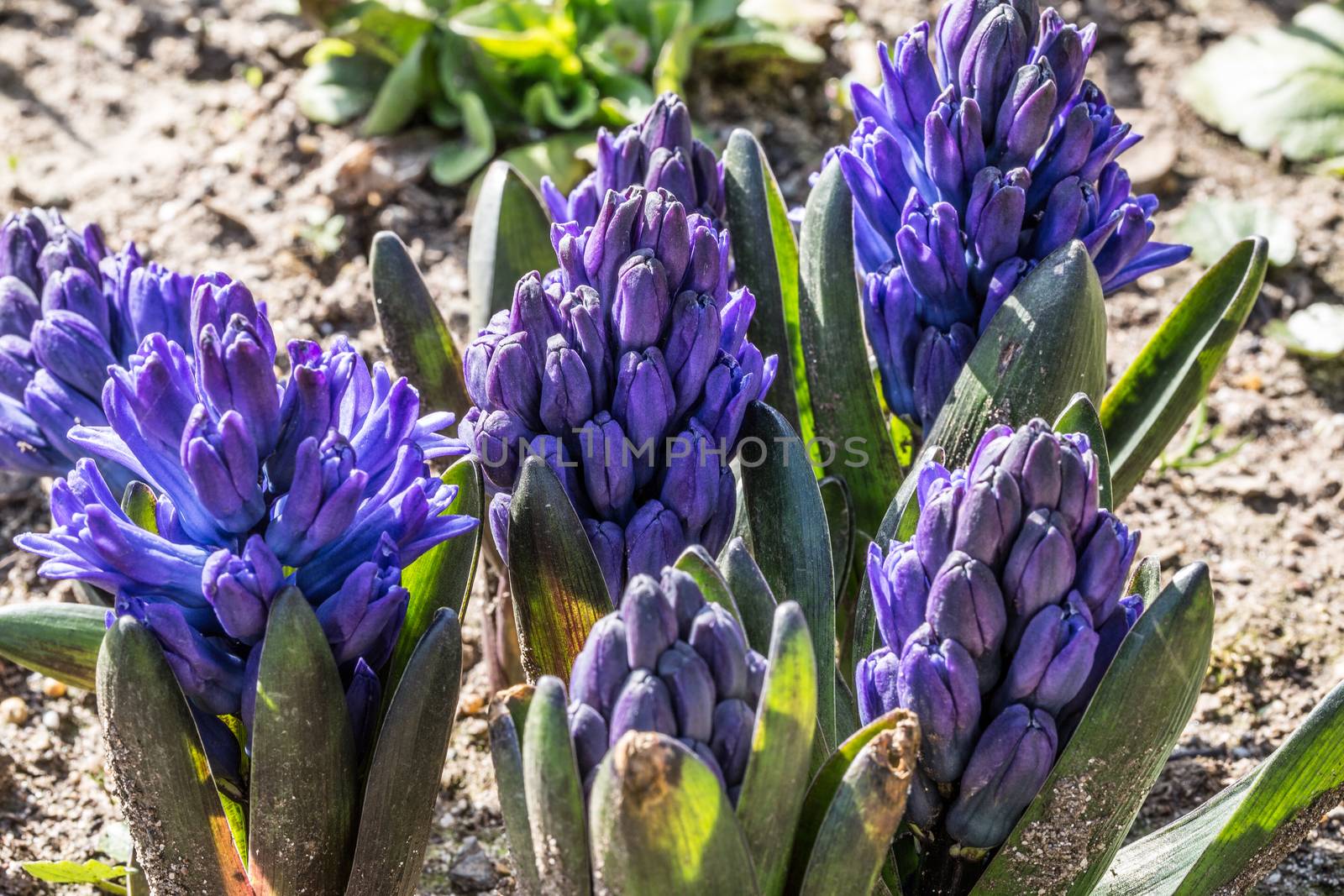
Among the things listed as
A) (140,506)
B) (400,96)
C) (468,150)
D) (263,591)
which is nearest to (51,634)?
(140,506)

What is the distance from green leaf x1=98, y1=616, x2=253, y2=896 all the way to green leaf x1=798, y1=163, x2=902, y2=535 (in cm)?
104

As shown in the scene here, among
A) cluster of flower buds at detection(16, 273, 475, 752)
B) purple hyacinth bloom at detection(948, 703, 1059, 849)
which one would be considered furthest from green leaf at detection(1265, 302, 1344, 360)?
cluster of flower buds at detection(16, 273, 475, 752)

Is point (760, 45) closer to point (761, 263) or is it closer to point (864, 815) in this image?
point (761, 263)

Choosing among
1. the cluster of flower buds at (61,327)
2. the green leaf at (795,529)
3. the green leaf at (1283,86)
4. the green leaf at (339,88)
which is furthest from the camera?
the green leaf at (339,88)

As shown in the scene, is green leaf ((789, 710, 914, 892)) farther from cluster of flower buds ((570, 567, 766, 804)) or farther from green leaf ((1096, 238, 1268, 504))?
green leaf ((1096, 238, 1268, 504))

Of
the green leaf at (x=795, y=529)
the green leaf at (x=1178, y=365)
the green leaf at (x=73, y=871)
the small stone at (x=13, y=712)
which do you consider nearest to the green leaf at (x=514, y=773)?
the green leaf at (x=795, y=529)

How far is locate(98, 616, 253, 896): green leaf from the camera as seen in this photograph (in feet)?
4.55

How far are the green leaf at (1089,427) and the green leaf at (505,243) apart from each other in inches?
39.4

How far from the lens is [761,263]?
2070mm

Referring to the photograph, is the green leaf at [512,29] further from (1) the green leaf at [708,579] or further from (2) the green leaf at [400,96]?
(1) the green leaf at [708,579]

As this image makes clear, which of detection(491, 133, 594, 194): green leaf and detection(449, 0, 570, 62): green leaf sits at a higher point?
detection(449, 0, 570, 62): green leaf

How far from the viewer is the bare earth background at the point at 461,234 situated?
7.65 ft

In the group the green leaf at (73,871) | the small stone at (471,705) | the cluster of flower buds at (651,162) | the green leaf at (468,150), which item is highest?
the cluster of flower buds at (651,162)

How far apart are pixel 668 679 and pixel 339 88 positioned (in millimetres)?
3071
